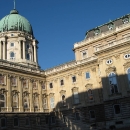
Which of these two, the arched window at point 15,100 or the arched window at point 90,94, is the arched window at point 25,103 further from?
the arched window at point 90,94

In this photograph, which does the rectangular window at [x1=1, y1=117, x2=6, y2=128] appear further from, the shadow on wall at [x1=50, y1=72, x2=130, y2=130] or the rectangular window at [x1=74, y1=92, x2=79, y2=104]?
the rectangular window at [x1=74, y1=92, x2=79, y2=104]

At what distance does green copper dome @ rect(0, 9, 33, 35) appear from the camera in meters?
69.4

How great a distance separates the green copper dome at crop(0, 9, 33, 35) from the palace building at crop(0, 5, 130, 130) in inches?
820

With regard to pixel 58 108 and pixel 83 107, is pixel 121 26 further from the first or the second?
pixel 58 108

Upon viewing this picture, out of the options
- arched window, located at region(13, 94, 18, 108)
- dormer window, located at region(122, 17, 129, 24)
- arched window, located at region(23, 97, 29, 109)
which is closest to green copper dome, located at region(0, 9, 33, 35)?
arched window, located at region(23, 97, 29, 109)

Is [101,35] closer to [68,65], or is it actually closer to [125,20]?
[125,20]

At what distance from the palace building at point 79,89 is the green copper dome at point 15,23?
20836mm

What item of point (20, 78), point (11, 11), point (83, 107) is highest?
point (11, 11)

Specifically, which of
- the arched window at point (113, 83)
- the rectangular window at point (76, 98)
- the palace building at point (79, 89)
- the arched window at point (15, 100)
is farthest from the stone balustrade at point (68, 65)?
the arched window at point (15, 100)

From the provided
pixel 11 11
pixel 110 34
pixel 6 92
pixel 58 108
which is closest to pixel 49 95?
pixel 58 108

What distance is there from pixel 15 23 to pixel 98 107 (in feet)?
134

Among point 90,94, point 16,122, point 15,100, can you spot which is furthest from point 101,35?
point 16,122

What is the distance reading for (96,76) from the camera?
48750mm

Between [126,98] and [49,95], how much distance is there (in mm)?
23264
